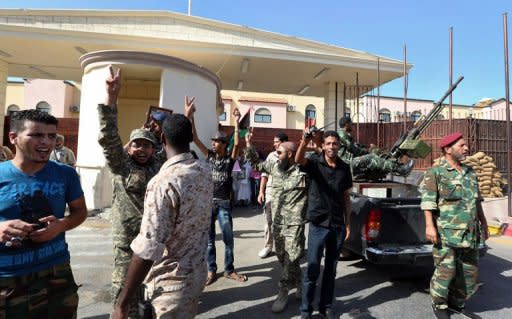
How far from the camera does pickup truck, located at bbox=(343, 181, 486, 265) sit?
3.65m

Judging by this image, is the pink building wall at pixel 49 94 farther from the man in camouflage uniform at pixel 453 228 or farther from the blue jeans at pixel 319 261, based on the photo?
the man in camouflage uniform at pixel 453 228

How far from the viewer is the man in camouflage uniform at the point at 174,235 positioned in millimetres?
1641

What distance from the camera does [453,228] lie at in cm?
314

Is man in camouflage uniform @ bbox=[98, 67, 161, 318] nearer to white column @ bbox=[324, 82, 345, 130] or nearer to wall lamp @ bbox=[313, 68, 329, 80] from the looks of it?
wall lamp @ bbox=[313, 68, 329, 80]

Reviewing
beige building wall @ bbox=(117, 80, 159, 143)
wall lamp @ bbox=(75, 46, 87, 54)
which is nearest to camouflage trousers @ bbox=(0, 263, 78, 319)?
beige building wall @ bbox=(117, 80, 159, 143)

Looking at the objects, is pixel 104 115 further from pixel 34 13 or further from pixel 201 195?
pixel 34 13

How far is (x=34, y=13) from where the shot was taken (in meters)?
9.86

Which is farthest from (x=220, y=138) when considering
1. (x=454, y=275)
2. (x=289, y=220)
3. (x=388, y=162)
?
(x=454, y=275)

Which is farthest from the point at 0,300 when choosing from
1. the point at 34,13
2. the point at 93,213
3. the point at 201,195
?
the point at 34,13

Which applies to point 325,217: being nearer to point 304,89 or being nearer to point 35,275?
point 35,275

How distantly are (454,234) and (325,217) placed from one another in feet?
4.12

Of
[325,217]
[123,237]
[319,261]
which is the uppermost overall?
[325,217]

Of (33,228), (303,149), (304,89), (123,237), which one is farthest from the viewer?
(304,89)

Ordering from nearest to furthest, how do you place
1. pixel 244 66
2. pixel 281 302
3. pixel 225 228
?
pixel 281 302
pixel 225 228
pixel 244 66
